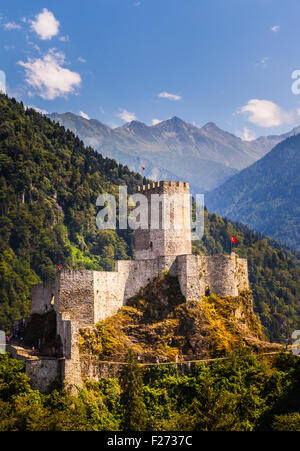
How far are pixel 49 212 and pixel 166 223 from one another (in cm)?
8015

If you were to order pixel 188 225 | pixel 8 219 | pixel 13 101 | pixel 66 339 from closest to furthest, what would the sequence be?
pixel 66 339 → pixel 188 225 → pixel 8 219 → pixel 13 101

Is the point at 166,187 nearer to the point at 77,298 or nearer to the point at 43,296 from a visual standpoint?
the point at 77,298

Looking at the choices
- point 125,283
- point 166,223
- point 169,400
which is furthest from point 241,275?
point 169,400

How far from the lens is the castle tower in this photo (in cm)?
5441

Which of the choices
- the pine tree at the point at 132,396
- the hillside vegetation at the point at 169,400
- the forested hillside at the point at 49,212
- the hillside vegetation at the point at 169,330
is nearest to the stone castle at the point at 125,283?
the hillside vegetation at the point at 169,330

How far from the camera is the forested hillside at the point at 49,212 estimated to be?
11681cm

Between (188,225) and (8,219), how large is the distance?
72192 millimetres

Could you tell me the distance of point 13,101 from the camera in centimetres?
15175

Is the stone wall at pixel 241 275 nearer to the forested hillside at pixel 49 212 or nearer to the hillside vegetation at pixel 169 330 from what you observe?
the hillside vegetation at pixel 169 330

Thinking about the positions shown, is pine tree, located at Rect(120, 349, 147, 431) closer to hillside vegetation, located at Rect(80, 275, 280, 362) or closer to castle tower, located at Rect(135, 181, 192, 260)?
hillside vegetation, located at Rect(80, 275, 280, 362)

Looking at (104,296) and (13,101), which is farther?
(13,101)

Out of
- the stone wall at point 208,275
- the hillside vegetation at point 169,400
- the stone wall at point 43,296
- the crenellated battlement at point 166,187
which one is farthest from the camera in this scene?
the crenellated battlement at point 166,187
